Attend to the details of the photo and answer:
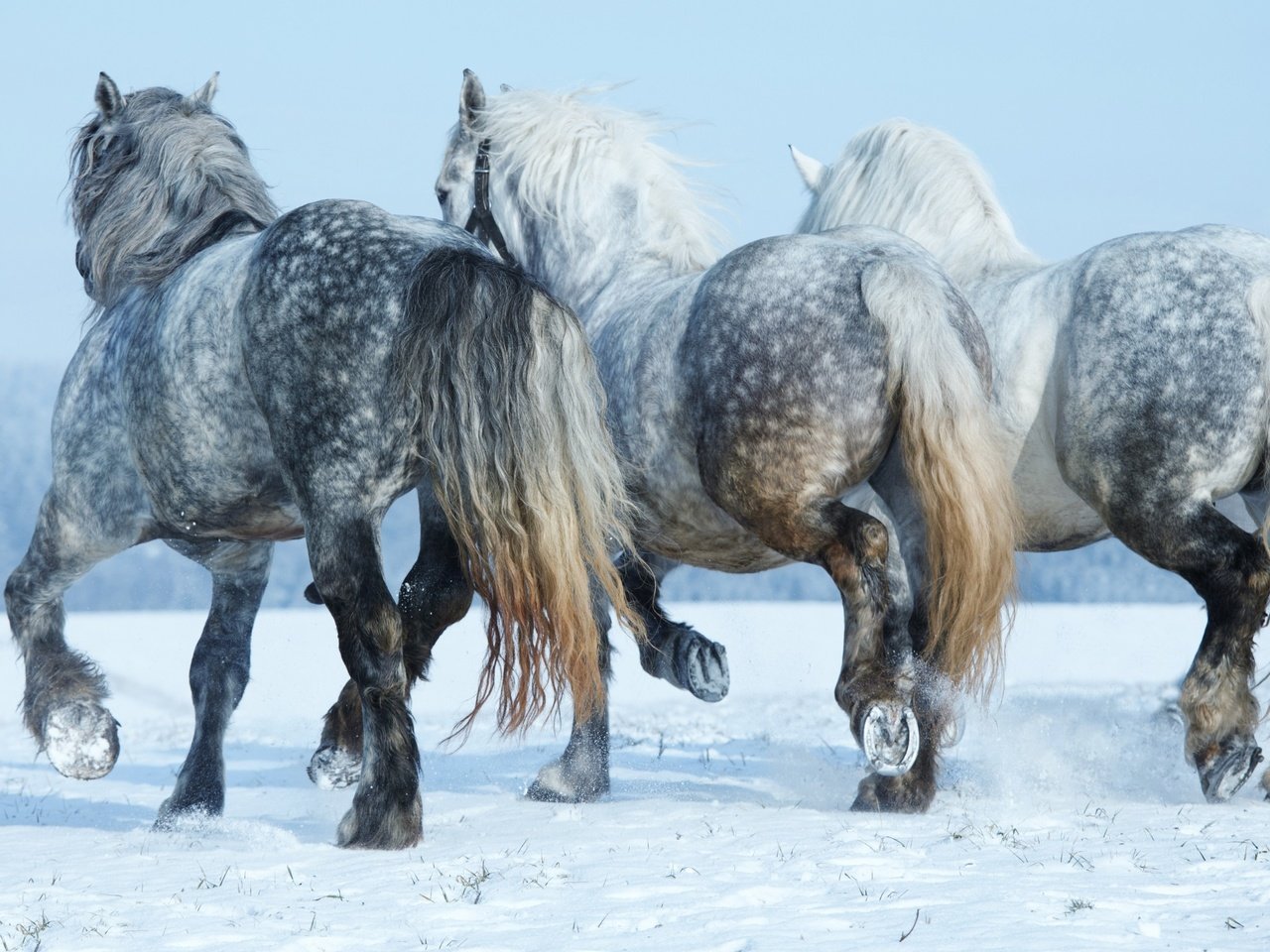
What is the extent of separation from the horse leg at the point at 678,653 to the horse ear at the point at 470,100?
2377 millimetres

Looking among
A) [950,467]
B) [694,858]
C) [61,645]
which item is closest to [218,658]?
[61,645]

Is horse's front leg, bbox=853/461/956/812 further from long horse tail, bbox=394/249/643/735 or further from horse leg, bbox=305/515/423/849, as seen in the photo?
horse leg, bbox=305/515/423/849

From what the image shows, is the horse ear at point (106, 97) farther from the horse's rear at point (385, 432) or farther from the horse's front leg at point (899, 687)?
the horse's front leg at point (899, 687)

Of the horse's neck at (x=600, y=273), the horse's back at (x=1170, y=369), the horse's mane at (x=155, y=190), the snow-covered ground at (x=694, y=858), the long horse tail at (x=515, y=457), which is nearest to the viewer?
the snow-covered ground at (x=694, y=858)

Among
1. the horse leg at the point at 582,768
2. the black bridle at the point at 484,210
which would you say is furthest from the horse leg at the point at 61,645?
the black bridle at the point at 484,210

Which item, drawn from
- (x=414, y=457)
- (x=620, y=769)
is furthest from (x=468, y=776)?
(x=414, y=457)

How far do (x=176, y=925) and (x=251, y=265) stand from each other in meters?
2.25

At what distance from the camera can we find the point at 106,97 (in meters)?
6.37

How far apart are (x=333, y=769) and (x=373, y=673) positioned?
0.92 m

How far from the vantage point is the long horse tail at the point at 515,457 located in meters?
4.61

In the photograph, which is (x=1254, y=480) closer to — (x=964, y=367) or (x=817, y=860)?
(x=964, y=367)

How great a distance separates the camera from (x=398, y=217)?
5125mm

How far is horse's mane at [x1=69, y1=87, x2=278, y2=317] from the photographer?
235 inches

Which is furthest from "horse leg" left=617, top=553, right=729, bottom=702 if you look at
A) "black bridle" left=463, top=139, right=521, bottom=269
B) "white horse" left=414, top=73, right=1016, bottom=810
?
"black bridle" left=463, top=139, right=521, bottom=269
